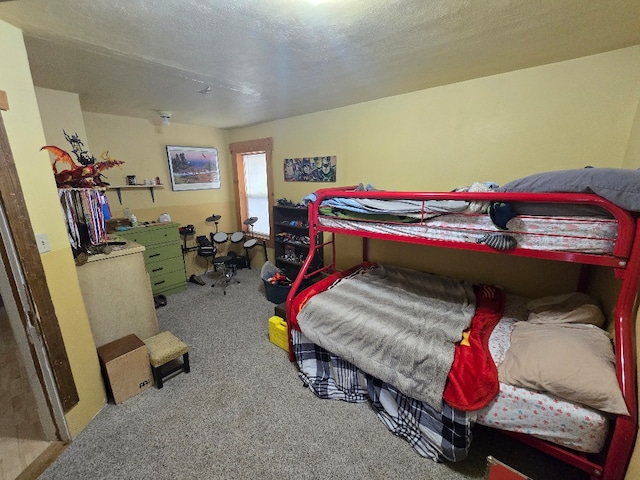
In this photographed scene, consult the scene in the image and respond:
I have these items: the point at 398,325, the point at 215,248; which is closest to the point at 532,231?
the point at 398,325

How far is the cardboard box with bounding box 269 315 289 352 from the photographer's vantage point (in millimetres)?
2326

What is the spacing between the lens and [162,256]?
135 inches

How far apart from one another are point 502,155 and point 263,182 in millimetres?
3316

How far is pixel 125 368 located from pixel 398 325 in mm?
1986

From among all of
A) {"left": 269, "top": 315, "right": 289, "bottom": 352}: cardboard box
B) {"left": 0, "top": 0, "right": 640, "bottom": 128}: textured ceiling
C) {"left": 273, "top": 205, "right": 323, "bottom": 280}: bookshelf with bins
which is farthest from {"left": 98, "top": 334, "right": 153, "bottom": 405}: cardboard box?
{"left": 0, "top": 0, "right": 640, "bottom": 128}: textured ceiling

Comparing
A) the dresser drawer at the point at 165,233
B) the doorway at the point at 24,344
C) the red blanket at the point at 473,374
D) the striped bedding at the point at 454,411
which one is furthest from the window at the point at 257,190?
the red blanket at the point at 473,374

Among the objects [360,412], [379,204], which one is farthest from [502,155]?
[360,412]

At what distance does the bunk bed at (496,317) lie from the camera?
1.08 metres

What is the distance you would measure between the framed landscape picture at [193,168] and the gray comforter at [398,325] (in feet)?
10.2

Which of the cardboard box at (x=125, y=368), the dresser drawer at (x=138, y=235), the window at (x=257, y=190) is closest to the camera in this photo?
the cardboard box at (x=125, y=368)

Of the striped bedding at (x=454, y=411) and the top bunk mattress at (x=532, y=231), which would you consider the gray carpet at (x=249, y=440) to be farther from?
the top bunk mattress at (x=532, y=231)

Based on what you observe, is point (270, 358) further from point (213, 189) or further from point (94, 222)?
point (213, 189)

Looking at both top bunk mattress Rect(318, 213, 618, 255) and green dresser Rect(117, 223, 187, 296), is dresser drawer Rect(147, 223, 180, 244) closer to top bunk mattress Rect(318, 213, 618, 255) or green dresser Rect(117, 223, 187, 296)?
green dresser Rect(117, 223, 187, 296)

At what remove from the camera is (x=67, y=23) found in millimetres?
1279
